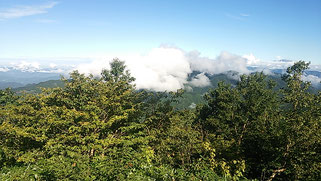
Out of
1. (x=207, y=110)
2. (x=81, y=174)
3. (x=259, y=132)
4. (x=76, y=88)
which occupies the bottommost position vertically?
(x=207, y=110)

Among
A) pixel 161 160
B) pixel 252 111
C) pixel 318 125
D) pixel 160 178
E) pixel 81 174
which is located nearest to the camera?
pixel 81 174

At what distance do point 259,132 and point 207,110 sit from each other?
2692 cm

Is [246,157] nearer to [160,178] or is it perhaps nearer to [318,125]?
[318,125]

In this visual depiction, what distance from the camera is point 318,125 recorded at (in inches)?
462

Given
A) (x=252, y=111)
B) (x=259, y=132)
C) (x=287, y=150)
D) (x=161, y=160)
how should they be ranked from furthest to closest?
(x=252, y=111) → (x=259, y=132) → (x=161, y=160) → (x=287, y=150)

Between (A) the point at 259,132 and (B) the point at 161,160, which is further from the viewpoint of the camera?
(A) the point at 259,132

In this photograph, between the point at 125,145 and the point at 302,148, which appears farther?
the point at 302,148

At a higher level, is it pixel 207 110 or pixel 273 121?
pixel 273 121

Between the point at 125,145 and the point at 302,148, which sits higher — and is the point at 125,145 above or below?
above

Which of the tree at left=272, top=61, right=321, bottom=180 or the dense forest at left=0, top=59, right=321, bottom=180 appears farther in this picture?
the tree at left=272, top=61, right=321, bottom=180

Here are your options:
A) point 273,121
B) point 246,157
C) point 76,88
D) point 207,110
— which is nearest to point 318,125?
point 273,121

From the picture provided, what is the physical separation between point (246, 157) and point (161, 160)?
8721 millimetres

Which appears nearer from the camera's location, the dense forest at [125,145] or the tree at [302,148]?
the dense forest at [125,145]

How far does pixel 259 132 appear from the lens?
16281mm
